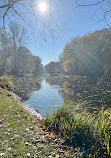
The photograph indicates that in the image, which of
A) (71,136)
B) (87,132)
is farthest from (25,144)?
(87,132)

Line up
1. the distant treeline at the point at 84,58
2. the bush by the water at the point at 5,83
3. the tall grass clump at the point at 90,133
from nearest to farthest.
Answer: the tall grass clump at the point at 90,133 → the bush by the water at the point at 5,83 → the distant treeline at the point at 84,58

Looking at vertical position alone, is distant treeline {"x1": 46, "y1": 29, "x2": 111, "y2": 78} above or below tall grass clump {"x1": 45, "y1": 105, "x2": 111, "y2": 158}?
above

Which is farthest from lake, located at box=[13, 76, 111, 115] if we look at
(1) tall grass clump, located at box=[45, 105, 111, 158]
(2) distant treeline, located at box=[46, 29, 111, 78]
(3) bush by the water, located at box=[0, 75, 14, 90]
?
(2) distant treeline, located at box=[46, 29, 111, 78]

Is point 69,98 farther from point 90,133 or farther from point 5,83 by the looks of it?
point 90,133

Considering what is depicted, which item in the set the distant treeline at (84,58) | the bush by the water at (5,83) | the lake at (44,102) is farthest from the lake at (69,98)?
the distant treeline at (84,58)

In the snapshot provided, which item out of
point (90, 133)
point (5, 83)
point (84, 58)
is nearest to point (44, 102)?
point (5, 83)

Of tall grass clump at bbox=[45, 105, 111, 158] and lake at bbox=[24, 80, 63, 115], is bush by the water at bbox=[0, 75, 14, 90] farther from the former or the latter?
tall grass clump at bbox=[45, 105, 111, 158]

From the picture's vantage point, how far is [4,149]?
2.52m

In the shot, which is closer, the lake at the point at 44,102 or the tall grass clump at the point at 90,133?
the tall grass clump at the point at 90,133

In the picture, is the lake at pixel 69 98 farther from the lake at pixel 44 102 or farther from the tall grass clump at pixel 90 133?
the tall grass clump at pixel 90 133

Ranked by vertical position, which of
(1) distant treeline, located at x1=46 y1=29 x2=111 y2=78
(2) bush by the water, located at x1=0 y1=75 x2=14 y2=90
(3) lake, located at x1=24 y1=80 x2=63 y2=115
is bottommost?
(3) lake, located at x1=24 y1=80 x2=63 y2=115

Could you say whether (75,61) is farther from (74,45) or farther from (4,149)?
(4,149)

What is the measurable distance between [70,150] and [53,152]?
479mm

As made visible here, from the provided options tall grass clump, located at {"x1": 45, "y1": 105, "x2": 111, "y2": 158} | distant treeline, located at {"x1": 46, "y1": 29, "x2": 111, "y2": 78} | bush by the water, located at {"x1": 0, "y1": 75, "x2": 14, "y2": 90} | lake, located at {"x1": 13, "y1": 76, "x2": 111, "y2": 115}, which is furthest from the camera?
distant treeline, located at {"x1": 46, "y1": 29, "x2": 111, "y2": 78}
